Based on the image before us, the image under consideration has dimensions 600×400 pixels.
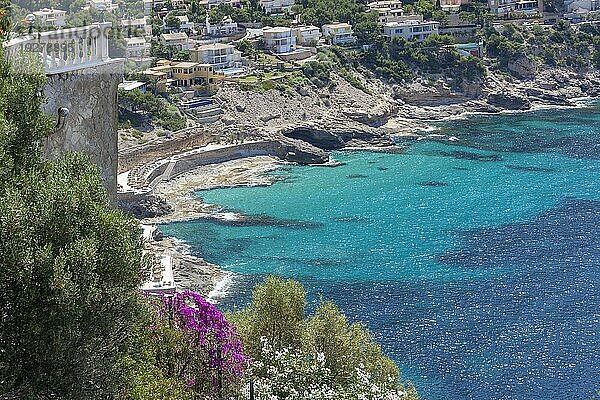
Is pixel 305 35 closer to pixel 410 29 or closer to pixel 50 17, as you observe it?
pixel 410 29

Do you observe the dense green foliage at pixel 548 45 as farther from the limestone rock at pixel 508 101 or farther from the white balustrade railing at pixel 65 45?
the white balustrade railing at pixel 65 45

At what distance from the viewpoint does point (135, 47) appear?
8844 mm

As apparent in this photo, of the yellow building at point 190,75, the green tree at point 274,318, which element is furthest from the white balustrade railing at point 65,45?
the yellow building at point 190,75

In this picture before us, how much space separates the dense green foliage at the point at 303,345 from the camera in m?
12.6

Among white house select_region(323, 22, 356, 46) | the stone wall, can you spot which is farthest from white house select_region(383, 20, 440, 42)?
the stone wall

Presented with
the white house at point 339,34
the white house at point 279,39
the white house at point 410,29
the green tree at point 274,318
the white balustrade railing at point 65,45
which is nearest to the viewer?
the white balustrade railing at point 65,45

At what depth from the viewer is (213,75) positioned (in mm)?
64625

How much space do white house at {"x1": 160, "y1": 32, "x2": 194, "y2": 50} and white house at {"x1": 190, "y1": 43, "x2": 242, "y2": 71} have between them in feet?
3.21

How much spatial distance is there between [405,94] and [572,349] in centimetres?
4510

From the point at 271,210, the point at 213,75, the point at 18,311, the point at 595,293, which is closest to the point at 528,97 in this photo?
the point at 213,75

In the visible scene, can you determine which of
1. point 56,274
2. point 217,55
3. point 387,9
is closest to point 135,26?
point 56,274

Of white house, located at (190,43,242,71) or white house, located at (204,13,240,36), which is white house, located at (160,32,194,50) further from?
white house, located at (204,13,240,36)

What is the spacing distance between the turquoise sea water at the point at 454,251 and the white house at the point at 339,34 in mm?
18937

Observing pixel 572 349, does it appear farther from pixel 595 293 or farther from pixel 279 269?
pixel 279 269
